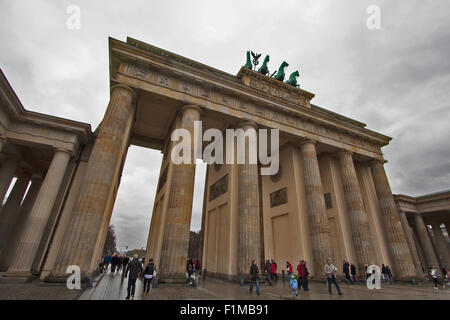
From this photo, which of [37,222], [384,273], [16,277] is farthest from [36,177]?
[384,273]

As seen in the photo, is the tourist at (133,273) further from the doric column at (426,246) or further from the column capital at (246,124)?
the doric column at (426,246)

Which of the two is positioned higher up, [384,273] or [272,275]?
[384,273]

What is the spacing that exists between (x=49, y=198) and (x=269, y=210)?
1600 cm

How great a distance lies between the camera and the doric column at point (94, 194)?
29.4ft

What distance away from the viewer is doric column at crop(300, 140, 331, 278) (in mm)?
14367

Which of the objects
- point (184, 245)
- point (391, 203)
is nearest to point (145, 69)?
point (184, 245)

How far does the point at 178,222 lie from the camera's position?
11.2 metres

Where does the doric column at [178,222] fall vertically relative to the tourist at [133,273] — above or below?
above

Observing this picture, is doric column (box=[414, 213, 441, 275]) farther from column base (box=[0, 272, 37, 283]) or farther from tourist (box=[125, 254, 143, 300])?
column base (box=[0, 272, 37, 283])

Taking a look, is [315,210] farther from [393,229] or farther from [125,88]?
[125,88]

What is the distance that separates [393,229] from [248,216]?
1362cm

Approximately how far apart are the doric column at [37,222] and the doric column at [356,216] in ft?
66.8

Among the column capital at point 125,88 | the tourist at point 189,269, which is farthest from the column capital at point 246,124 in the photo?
the tourist at point 189,269
